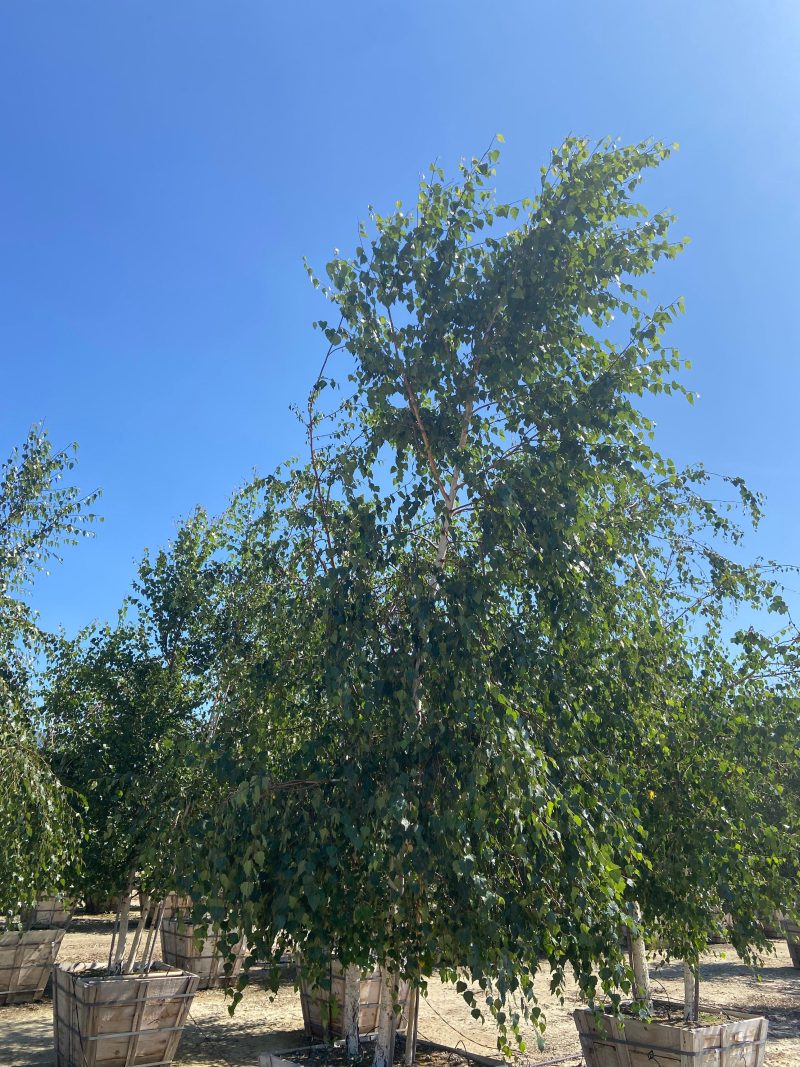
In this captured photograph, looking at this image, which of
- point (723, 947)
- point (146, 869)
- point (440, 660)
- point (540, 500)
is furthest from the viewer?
point (723, 947)

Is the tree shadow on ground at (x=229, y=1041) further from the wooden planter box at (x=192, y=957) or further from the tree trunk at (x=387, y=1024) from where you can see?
the tree trunk at (x=387, y=1024)

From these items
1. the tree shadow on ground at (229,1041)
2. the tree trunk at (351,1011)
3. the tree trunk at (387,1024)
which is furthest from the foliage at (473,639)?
the tree shadow on ground at (229,1041)

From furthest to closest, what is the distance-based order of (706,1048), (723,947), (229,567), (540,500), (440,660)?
1. (723,947)
2. (229,567)
3. (706,1048)
4. (540,500)
5. (440,660)

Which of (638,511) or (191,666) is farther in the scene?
(191,666)

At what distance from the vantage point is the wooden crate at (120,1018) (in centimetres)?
841

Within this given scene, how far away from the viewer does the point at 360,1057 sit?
639cm

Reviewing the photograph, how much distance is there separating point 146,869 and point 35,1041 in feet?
10.2

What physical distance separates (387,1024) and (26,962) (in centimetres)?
910

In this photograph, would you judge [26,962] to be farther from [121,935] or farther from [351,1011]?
[351,1011]

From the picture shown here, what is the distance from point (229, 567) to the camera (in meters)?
10.9

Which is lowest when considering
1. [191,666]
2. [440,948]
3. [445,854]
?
[440,948]

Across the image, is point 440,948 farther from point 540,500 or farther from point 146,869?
point 146,869

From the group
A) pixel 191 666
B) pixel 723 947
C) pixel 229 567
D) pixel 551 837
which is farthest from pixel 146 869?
pixel 723 947

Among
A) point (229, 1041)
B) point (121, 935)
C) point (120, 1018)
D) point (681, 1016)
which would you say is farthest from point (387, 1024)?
point (229, 1041)
